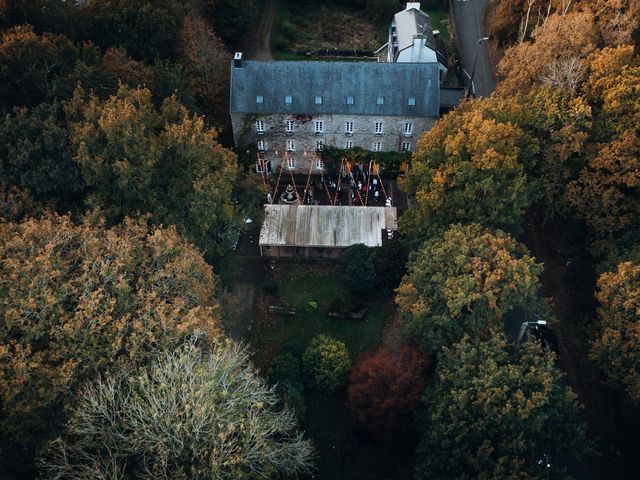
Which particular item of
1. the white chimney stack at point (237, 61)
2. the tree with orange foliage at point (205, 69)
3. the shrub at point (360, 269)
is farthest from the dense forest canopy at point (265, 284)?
the white chimney stack at point (237, 61)

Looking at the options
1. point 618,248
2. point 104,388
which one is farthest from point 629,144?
point 104,388

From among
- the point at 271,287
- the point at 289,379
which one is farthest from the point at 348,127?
the point at 289,379

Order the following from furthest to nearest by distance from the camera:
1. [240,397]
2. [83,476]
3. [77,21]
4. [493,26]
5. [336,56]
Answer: [336,56] < [493,26] < [77,21] < [240,397] < [83,476]

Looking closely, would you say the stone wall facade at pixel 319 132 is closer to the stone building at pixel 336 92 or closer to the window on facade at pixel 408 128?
the window on facade at pixel 408 128

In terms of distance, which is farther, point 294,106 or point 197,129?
point 294,106

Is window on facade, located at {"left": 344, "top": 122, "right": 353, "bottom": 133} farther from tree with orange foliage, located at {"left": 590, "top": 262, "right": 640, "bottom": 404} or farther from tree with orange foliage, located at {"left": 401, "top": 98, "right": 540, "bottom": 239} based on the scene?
tree with orange foliage, located at {"left": 590, "top": 262, "right": 640, "bottom": 404}

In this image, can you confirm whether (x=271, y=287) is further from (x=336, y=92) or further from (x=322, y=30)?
(x=322, y=30)

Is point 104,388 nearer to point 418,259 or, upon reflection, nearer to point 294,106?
point 418,259
